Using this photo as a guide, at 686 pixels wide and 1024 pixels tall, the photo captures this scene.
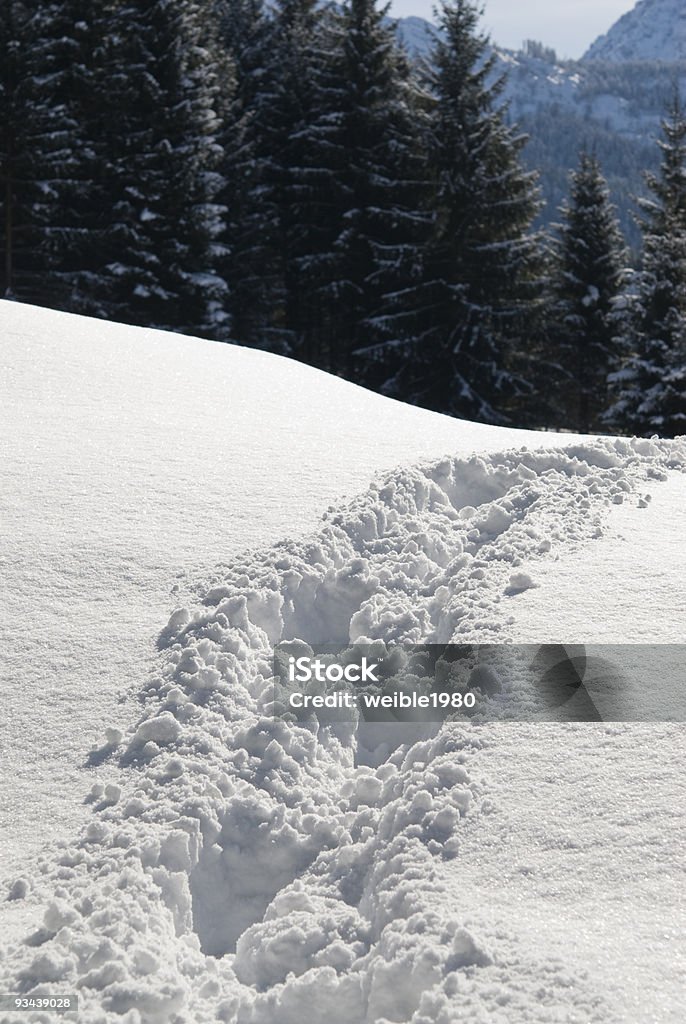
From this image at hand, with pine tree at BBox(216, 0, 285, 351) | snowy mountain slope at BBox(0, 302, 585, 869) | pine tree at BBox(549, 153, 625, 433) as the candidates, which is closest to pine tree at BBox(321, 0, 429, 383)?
pine tree at BBox(216, 0, 285, 351)

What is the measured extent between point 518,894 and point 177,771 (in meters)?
1.34

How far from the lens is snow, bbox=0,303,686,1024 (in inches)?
101

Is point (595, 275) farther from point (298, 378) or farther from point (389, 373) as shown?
point (298, 378)

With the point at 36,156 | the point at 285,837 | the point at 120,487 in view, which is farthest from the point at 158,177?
the point at 285,837

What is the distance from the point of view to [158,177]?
68.0ft

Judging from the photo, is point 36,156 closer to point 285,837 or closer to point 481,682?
point 481,682

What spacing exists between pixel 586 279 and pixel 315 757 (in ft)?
74.2

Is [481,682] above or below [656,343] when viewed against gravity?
below

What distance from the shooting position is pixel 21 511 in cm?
498

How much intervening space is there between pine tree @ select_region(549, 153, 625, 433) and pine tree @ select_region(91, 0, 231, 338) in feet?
30.1

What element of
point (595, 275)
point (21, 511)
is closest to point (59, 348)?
point (21, 511)

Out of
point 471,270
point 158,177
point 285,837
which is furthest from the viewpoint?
point 471,270

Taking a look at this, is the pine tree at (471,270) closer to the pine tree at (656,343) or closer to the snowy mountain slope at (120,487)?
the pine tree at (656,343)

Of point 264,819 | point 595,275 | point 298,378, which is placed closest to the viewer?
point 264,819
